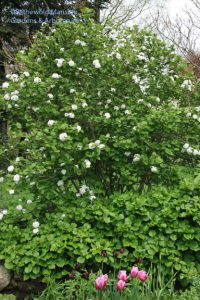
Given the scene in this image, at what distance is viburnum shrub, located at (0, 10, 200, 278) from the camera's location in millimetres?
3131

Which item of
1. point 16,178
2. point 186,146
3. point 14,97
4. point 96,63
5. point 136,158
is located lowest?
point 16,178

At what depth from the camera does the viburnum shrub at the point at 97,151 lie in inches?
123

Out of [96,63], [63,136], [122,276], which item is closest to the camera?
[122,276]

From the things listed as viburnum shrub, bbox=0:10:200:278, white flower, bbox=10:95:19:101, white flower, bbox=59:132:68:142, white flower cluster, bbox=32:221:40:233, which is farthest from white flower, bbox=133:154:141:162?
white flower, bbox=10:95:19:101

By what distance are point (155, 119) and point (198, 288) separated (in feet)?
4.60

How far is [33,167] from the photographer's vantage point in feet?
10.6

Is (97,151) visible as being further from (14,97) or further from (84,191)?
(14,97)

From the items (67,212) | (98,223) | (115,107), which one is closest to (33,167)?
(67,212)

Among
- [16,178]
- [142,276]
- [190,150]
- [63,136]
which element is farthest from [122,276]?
[190,150]

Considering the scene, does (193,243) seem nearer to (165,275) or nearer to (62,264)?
(165,275)

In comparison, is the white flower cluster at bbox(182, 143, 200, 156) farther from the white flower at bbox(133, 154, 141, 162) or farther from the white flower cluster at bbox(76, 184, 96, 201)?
the white flower cluster at bbox(76, 184, 96, 201)

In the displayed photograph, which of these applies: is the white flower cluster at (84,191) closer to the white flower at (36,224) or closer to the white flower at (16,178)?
the white flower at (36,224)

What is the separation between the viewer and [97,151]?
124 inches

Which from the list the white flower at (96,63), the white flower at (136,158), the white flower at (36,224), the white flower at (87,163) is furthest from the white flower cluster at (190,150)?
the white flower at (36,224)
